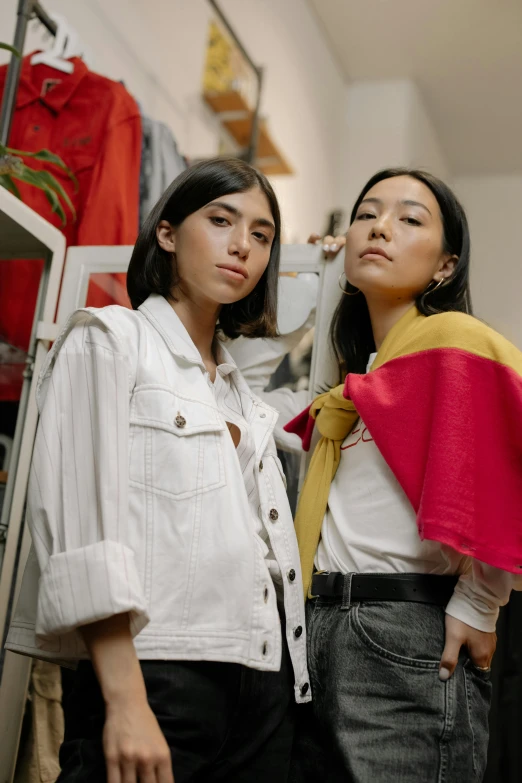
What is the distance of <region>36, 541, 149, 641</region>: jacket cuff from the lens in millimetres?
848

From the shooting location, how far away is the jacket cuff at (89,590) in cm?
85

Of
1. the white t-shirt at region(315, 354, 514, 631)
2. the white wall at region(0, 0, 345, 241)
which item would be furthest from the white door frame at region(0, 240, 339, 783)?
the white wall at region(0, 0, 345, 241)

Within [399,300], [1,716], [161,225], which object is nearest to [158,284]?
[161,225]

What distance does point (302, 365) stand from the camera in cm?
159

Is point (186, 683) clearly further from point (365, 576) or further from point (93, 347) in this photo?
point (93, 347)

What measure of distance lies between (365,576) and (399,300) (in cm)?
52

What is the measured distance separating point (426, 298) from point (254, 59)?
207 cm

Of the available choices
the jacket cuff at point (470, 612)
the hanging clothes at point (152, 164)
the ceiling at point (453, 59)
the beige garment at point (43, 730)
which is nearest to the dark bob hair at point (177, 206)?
Result: the jacket cuff at point (470, 612)

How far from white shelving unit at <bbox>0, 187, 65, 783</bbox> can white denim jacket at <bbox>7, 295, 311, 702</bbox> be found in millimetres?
440

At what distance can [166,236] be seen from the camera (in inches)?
49.8

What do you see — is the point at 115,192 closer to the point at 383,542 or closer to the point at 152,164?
the point at 152,164

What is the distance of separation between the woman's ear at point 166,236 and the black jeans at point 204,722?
639 mm

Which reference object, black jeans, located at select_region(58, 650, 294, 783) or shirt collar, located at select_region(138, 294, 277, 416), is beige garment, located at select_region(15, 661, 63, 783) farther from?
shirt collar, located at select_region(138, 294, 277, 416)

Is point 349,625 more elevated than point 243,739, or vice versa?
point 349,625
